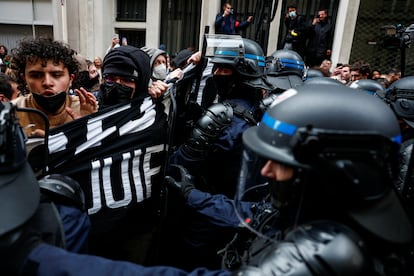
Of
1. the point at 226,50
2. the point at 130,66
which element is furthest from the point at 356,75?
the point at 130,66

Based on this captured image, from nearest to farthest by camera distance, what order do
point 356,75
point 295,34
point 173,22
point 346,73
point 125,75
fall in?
1. point 125,75
2. point 356,75
3. point 346,73
4. point 295,34
5. point 173,22

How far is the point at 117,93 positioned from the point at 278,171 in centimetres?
138

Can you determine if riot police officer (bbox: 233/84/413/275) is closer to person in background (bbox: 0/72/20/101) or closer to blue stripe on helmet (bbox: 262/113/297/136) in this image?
blue stripe on helmet (bbox: 262/113/297/136)

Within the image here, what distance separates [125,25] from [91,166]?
386 inches

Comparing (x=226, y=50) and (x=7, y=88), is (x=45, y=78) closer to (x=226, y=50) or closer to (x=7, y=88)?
(x=7, y=88)

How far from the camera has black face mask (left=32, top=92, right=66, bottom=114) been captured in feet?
5.43

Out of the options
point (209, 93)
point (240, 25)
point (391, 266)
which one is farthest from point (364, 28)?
point (391, 266)

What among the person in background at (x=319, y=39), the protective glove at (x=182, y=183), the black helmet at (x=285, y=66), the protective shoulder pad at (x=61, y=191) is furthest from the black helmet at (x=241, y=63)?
the person in background at (x=319, y=39)

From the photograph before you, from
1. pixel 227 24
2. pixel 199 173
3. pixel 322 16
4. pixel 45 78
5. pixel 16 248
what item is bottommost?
pixel 199 173

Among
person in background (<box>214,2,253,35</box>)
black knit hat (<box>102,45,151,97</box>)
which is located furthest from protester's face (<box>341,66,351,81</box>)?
black knit hat (<box>102,45,151,97</box>)

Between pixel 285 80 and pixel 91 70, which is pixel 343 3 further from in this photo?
pixel 91 70

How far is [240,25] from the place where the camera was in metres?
7.64

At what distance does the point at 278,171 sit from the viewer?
3.22 feet

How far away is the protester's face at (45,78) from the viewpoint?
1.67 meters
